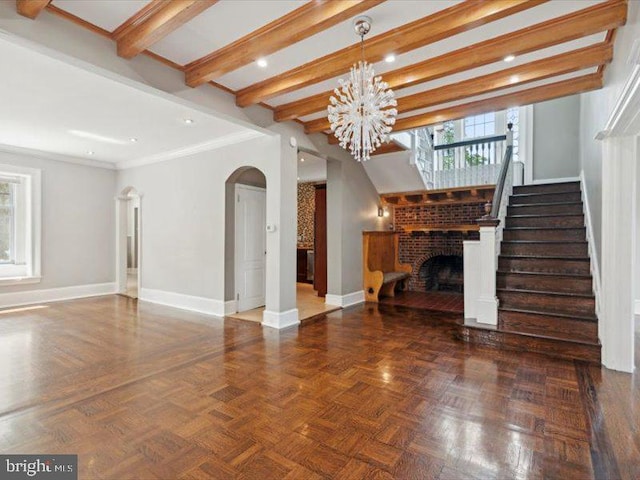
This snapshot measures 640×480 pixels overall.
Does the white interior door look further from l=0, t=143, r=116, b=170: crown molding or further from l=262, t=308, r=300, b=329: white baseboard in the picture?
l=0, t=143, r=116, b=170: crown molding

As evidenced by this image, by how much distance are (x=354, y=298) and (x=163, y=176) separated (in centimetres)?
404

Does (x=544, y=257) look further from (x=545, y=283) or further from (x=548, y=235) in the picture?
(x=548, y=235)

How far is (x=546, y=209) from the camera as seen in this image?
5164 millimetres

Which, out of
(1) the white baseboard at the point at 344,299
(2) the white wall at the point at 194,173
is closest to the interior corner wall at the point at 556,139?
(2) the white wall at the point at 194,173

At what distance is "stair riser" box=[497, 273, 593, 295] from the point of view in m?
3.86

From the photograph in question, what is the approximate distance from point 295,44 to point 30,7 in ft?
5.92

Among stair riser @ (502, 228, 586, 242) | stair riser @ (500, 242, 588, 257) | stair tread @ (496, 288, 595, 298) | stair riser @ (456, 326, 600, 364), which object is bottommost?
stair riser @ (456, 326, 600, 364)

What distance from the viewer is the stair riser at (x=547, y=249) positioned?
14.0 ft

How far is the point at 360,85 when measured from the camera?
2.59 meters

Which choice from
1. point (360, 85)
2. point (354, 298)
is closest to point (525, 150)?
point (354, 298)

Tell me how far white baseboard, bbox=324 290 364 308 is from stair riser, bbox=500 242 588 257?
2.44 meters

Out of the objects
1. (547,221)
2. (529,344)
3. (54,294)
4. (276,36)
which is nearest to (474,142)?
(547,221)

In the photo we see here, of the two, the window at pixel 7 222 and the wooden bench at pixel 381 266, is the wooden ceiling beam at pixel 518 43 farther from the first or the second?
the window at pixel 7 222

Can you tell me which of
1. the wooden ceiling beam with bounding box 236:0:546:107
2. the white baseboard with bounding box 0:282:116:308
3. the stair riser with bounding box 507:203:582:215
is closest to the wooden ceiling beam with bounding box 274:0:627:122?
the wooden ceiling beam with bounding box 236:0:546:107
